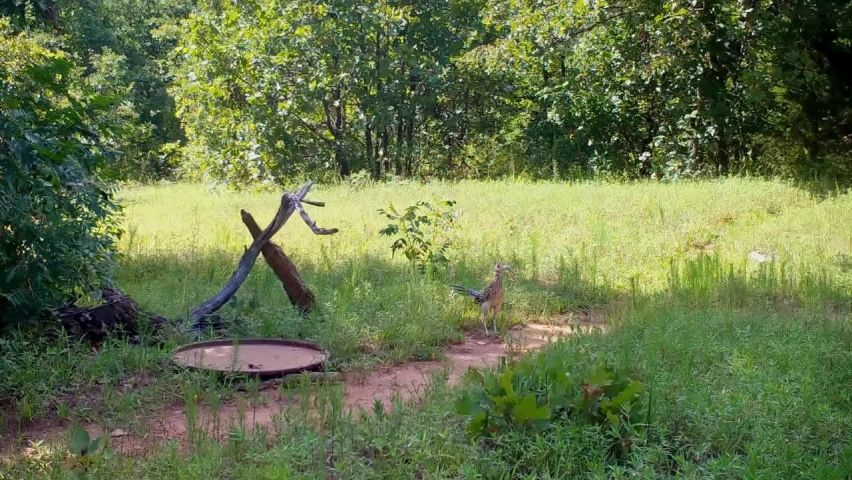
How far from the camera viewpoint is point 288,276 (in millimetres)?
7012

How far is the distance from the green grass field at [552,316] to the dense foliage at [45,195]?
43 cm

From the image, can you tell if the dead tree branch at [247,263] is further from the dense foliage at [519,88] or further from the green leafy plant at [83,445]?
the dense foliage at [519,88]

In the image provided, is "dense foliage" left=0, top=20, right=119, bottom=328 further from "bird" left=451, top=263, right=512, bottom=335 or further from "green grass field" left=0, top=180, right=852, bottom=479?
"bird" left=451, top=263, right=512, bottom=335

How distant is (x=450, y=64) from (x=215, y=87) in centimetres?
600

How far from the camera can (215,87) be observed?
61.3 feet

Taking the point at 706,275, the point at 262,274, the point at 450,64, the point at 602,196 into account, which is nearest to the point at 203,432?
the point at 262,274

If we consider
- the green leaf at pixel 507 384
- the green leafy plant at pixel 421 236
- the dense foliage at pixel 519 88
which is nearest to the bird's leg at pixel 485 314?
the green leafy plant at pixel 421 236

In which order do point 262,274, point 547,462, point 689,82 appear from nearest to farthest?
point 547,462
point 262,274
point 689,82

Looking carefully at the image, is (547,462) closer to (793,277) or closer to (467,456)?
(467,456)

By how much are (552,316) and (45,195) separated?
4504 mm

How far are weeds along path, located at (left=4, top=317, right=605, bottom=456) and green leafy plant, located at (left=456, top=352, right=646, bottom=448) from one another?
0.73m

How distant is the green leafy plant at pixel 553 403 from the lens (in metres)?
4.05

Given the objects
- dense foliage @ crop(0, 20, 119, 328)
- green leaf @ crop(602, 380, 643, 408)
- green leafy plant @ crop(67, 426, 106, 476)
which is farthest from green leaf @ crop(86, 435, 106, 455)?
green leaf @ crop(602, 380, 643, 408)

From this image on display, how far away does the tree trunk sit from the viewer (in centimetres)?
695
